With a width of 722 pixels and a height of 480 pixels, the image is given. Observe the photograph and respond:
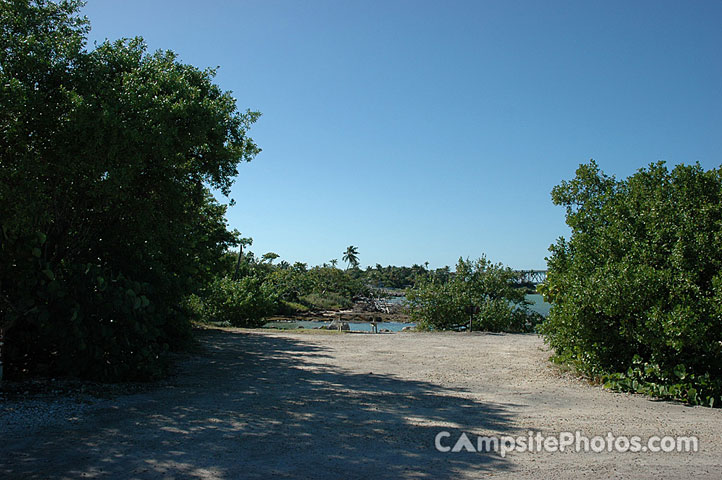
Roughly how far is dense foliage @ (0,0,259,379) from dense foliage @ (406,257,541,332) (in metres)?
13.2

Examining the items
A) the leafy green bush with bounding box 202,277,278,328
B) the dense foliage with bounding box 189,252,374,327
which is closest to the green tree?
the dense foliage with bounding box 189,252,374,327

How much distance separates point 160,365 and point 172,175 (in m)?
3.27

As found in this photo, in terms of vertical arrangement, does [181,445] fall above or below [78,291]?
below

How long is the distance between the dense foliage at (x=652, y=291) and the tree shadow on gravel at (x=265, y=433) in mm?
2851

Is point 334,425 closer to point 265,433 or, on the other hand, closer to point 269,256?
point 265,433

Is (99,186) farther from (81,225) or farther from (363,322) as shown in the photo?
(363,322)

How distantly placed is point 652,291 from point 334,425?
568 cm

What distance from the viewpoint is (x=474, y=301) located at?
809 inches

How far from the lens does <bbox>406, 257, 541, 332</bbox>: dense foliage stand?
66.9ft

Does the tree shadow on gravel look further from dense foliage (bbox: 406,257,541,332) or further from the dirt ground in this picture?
dense foliage (bbox: 406,257,541,332)

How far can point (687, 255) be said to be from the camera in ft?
27.6

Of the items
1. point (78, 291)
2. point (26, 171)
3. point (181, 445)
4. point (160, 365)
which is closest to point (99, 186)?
point (26, 171)

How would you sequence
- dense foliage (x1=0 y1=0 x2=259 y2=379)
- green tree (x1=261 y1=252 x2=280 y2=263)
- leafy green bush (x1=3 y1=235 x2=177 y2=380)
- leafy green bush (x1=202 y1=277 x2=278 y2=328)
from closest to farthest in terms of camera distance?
1. dense foliage (x1=0 y1=0 x2=259 y2=379)
2. leafy green bush (x1=3 y1=235 x2=177 y2=380)
3. leafy green bush (x1=202 y1=277 x2=278 y2=328)
4. green tree (x1=261 y1=252 x2=280 y2=263)

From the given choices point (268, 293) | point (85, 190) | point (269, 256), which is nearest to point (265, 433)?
point (85, 190)
